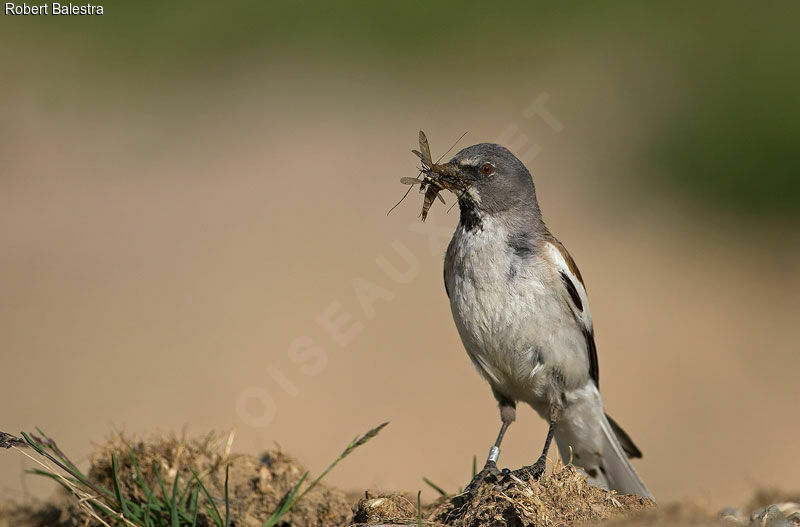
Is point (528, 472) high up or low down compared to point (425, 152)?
down

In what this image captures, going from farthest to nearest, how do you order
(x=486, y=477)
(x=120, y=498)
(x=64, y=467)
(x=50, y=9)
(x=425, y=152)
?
(x=50, y=9)
(x=425, y=152)
(x=486, y=477)
(x=120, y=498)
(x=64, y=467)

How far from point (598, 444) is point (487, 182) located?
6.56 ft

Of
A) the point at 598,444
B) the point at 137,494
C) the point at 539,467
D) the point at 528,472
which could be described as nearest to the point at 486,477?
the point at 528,472

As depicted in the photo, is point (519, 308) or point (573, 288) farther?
point (573, 288)

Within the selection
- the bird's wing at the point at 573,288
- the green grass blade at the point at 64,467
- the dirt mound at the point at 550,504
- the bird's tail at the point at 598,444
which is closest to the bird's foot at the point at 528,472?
the dirt mound at the point at 550,504

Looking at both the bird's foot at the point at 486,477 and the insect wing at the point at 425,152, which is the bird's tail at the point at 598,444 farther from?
the insect wing at the point at 425,152

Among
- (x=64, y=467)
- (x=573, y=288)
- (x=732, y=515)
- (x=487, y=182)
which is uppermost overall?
(x=487, y=182)

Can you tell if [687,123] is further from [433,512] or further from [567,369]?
[433,512]

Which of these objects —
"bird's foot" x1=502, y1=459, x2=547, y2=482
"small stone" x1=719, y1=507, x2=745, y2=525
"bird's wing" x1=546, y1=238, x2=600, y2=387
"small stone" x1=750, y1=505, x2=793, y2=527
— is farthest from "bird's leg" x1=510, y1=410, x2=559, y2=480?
"small stone" x1=750, y1=505, x2=793, y2=527

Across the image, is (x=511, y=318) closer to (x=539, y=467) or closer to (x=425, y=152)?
(x=539, y=467)

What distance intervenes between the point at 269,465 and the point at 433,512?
3.74ft

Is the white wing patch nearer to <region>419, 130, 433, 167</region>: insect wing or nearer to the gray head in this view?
the gray head

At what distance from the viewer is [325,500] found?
A: 18.2 ft

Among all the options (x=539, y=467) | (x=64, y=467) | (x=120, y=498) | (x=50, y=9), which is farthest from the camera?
(x=50, y=9)
